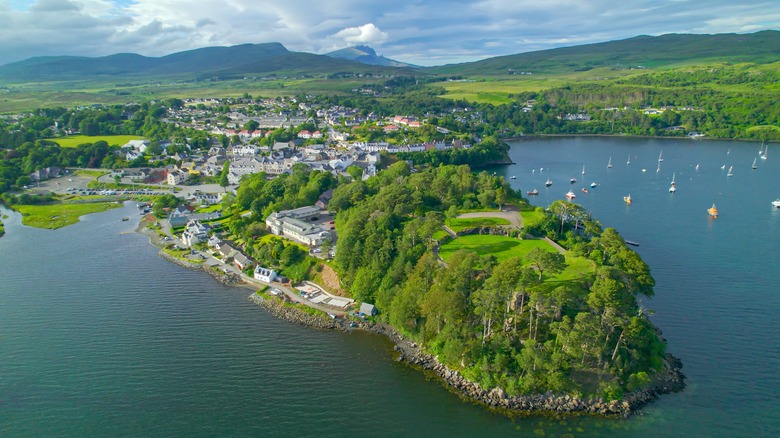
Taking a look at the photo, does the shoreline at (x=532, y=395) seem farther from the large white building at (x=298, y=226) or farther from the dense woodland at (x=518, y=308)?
the large white building at (x=298, y=226)

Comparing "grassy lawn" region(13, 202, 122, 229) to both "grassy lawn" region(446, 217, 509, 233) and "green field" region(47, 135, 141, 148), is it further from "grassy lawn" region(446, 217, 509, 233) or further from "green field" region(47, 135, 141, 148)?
"grassy lawn" region(446, 217, 509, 233)

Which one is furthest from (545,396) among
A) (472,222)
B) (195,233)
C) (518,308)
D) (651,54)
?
(651,54)

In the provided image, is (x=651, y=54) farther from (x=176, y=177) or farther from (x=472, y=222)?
(x=472, y=222)

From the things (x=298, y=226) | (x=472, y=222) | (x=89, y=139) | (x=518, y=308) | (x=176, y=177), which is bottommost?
(x=176, y=177)

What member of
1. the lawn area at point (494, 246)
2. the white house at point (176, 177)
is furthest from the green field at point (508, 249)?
the white house at point (176, 177)

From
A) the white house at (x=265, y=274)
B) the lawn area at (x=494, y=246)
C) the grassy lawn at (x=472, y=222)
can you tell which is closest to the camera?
the lawn area at (x=494, y=246)

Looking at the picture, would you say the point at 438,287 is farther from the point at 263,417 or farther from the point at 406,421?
the point at 263,417

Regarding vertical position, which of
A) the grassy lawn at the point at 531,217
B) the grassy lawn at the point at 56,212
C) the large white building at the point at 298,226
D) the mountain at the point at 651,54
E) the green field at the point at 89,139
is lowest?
the grassy lawn at the point at 56,212

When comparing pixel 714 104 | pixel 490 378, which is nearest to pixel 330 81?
pixel 714 104
